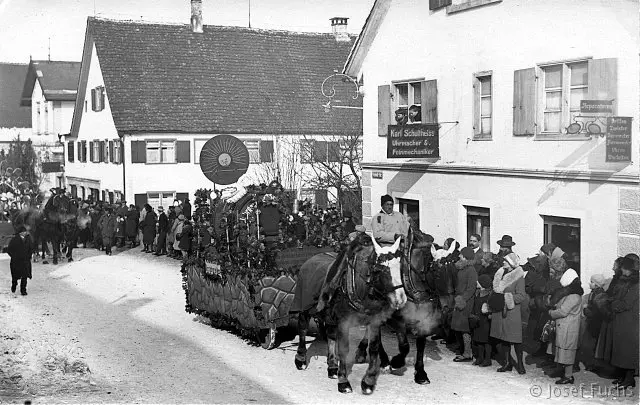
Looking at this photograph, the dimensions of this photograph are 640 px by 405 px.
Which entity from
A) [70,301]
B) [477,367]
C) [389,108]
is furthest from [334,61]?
[477,367]

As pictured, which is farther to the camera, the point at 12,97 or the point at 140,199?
the point at 12,97

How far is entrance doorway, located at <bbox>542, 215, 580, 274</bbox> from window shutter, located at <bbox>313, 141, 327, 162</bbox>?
1538cm

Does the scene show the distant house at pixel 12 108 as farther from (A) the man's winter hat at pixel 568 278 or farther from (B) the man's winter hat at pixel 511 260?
(A) the man's winter hat at pixel 568 278

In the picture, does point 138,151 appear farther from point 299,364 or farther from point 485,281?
point 485,281

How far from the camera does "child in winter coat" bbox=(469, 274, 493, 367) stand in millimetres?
10492

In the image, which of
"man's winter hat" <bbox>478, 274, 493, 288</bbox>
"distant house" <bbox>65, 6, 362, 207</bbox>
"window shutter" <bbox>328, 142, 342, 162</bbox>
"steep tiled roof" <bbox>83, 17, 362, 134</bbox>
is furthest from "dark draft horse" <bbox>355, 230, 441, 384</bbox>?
"steep tiled roof" <bbox>83, 17, 362, 134</bbox>

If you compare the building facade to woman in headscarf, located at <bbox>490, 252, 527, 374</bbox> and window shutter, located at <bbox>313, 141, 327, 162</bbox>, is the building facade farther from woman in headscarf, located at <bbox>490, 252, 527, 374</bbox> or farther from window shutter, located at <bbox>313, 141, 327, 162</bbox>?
window shutter, located at <bbox>313, 141, 327, 162</bbox>

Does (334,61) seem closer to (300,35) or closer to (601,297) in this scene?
(300,35)

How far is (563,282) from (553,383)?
115 centimetres

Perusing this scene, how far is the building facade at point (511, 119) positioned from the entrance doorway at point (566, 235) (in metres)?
0.02

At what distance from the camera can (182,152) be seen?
1236 inches

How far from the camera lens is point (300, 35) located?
118 feet

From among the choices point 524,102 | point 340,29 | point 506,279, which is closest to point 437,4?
point 524,102

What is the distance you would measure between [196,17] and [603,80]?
24.6 meters
